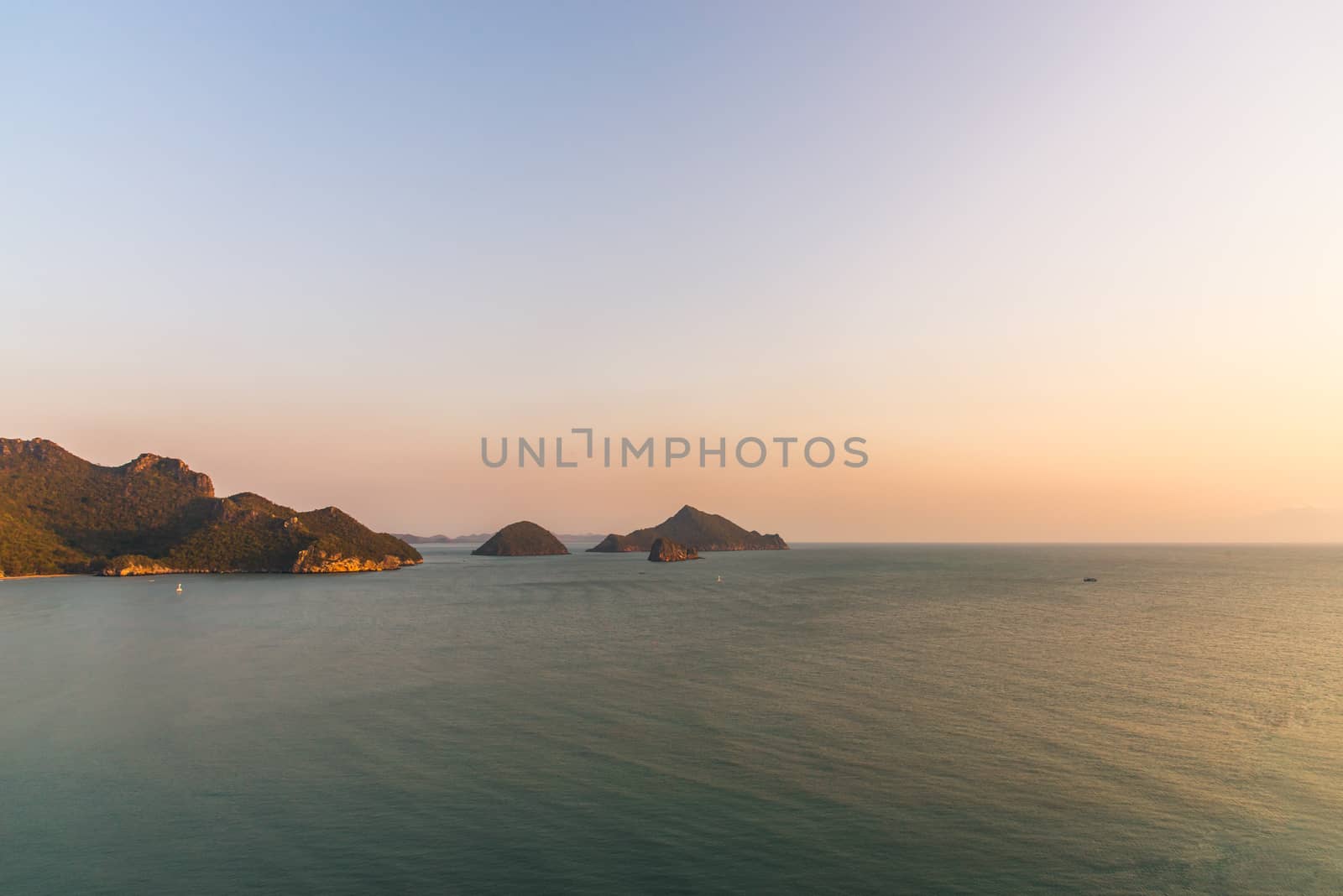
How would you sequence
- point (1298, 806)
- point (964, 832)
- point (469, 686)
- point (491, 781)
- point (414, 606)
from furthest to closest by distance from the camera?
point (414, 606) → point (469, 686) → point (491, 781) → point (1298, 806) → point (964, 832)

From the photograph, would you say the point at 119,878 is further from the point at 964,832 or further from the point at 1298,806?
the point at 1298,806

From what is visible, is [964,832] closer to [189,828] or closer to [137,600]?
[189,828]

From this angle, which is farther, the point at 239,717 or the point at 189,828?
the point at 239,717

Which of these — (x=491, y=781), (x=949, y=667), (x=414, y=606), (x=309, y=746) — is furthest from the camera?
(x=414, y=606)

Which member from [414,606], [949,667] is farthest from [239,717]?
[414,606]

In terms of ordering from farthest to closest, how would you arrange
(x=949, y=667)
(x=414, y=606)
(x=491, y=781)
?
(x=414, y=606) < (x=949, y=667) < (x=491, y=781)

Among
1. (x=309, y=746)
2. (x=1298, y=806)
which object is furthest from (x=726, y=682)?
(x=1298, y=806)
